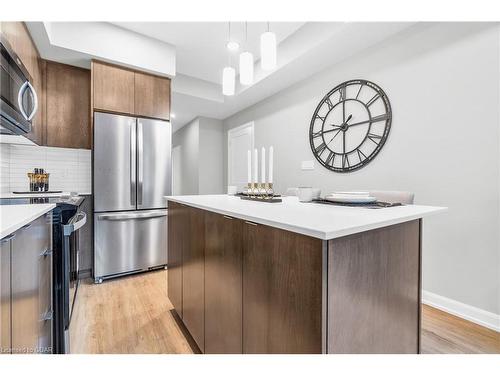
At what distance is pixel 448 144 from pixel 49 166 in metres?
3.87

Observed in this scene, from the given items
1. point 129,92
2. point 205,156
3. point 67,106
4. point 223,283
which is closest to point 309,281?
point 223,283

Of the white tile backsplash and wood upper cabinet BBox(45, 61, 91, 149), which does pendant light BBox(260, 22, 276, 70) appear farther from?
the white tile backsplash

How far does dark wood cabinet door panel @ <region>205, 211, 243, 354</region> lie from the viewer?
1.05 meters

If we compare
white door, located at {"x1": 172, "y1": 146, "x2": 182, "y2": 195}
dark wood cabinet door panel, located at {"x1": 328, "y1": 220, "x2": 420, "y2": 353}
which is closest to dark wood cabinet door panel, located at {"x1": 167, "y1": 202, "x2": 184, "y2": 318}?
dark wood cabinet door panel, located at {"x1": 328, "y1": 220, "x2": 420, "y2": 353}

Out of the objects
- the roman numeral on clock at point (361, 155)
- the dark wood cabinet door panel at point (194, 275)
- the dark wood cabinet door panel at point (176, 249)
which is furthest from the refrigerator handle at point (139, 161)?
the roman numeral on clock at point (361, 155)

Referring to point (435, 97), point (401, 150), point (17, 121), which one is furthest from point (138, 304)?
point (435, 97)

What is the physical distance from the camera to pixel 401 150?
7.25 feet

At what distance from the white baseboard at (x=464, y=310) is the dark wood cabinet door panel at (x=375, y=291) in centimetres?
109

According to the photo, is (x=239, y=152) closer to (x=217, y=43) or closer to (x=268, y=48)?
(x=217, y=43)

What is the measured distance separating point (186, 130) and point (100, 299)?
14.3ft

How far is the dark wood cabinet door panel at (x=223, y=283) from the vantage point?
41.3 inches

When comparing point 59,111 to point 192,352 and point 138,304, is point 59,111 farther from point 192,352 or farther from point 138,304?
point 192,352

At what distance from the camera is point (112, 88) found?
262cm

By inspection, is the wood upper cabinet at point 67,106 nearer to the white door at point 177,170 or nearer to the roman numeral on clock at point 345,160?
the roman numeral on clock at point 345,160
